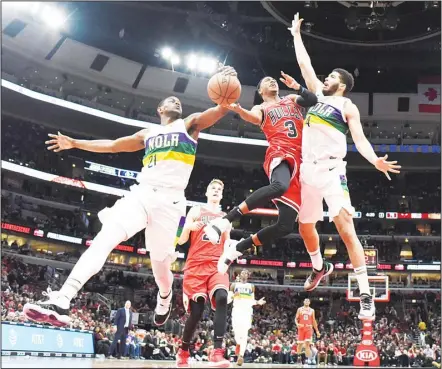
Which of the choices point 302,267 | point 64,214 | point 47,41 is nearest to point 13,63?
point 47,41

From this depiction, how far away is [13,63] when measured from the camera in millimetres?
30578

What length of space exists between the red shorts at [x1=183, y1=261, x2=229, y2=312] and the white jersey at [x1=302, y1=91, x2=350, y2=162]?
72.7 inches

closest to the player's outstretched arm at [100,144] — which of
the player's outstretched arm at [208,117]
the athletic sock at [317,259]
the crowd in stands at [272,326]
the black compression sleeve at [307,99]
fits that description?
the player's outstretched arm at [208,117]

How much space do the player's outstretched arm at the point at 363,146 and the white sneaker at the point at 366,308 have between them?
4.90ft

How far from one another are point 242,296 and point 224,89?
23.8ft

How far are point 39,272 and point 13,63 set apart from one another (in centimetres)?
1182

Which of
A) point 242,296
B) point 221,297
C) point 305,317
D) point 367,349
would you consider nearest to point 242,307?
point 242,296

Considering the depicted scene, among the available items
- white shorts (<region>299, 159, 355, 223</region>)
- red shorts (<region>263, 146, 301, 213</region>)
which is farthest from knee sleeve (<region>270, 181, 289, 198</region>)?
white shorts (<region>299, 159, 355, 223</region>)

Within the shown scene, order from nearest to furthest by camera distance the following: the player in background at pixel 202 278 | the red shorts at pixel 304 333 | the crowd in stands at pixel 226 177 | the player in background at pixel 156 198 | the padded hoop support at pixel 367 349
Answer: the player in background at pixel 156 198, the padded hoop support at pixel 367 349, the player in background at pixel 202 278, the red shorts at pixel 304 333, the crowd in stands at pixel 226 177

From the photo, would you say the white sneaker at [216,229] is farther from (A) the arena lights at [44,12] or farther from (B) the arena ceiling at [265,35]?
(A) the arena lights at [44,12]

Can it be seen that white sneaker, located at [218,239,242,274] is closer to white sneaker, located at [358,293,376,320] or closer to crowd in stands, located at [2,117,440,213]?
white sneaker, located at [358,293,376,320]

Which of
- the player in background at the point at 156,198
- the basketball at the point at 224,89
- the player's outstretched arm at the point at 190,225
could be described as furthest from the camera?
the player's outstretched arm at the point at 190,225

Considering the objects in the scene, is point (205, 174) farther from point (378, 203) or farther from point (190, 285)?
point (190, 285)

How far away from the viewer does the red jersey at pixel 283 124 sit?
696 cm
